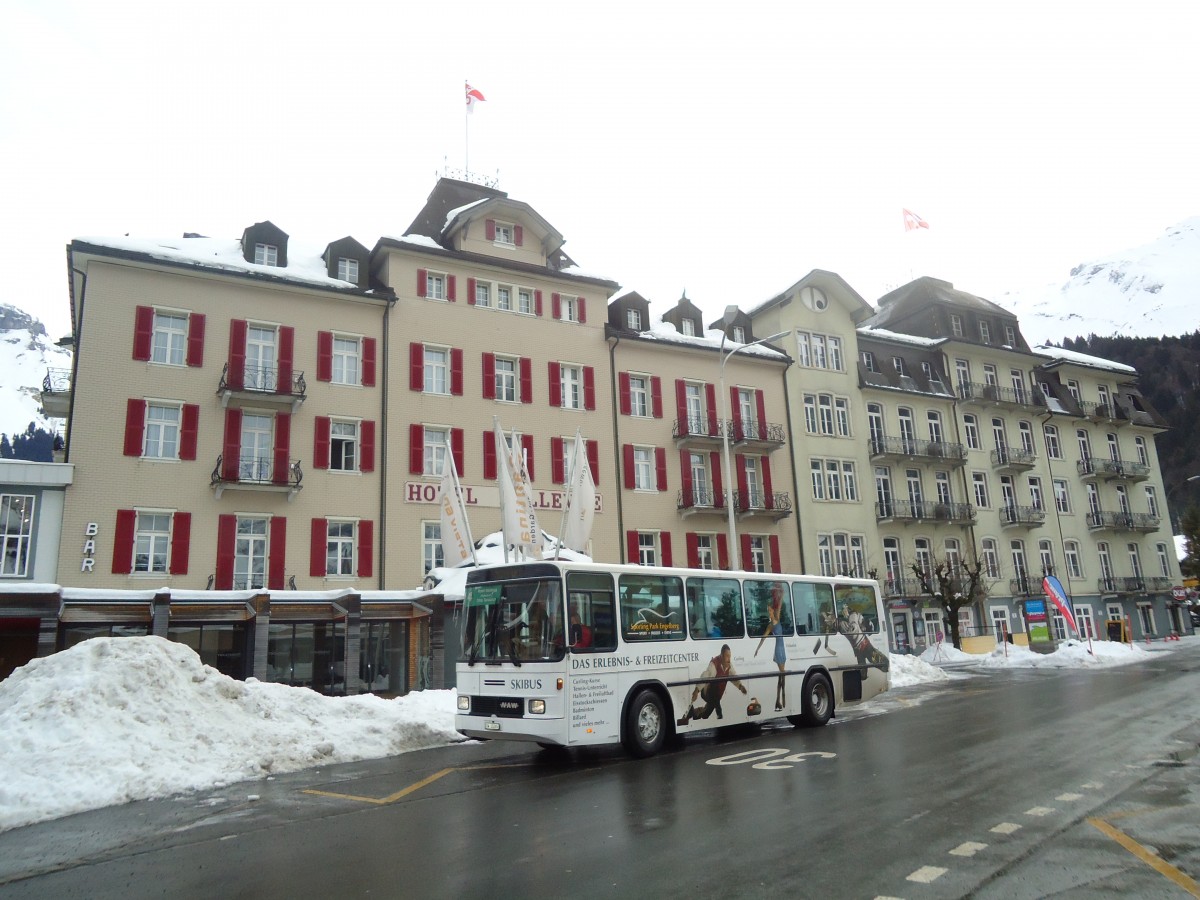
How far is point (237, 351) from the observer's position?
92.1 ft

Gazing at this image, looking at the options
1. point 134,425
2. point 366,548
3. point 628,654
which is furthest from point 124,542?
point 628,654

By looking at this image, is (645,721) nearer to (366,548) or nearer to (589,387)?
(366,548)

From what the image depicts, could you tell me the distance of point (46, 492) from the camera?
24.5 metres

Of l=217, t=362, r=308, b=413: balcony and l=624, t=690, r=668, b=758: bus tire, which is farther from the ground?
l=217, t=362, r=308, b=413: balcony

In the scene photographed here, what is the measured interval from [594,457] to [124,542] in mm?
16790

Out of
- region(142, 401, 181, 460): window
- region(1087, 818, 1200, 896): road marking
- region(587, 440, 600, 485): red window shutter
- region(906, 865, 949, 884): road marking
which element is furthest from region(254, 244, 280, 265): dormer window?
region(1087, 818, 1200, 896): road marking

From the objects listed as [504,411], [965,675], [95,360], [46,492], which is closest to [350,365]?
[504,411]

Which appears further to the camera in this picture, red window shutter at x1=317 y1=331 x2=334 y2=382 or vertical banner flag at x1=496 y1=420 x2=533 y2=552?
red window shutter at x1=317 y1=331 x2=334 y2=382

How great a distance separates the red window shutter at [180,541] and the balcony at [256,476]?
123cm

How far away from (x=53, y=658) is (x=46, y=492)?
14.2 metres

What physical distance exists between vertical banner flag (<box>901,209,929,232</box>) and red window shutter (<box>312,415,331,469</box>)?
33.9 metres

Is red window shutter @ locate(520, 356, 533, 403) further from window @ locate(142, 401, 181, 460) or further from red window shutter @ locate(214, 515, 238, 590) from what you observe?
window @ locate(142, 401, 181, 460)

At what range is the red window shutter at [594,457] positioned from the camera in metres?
33.8

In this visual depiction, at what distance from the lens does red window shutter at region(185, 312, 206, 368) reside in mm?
27422
